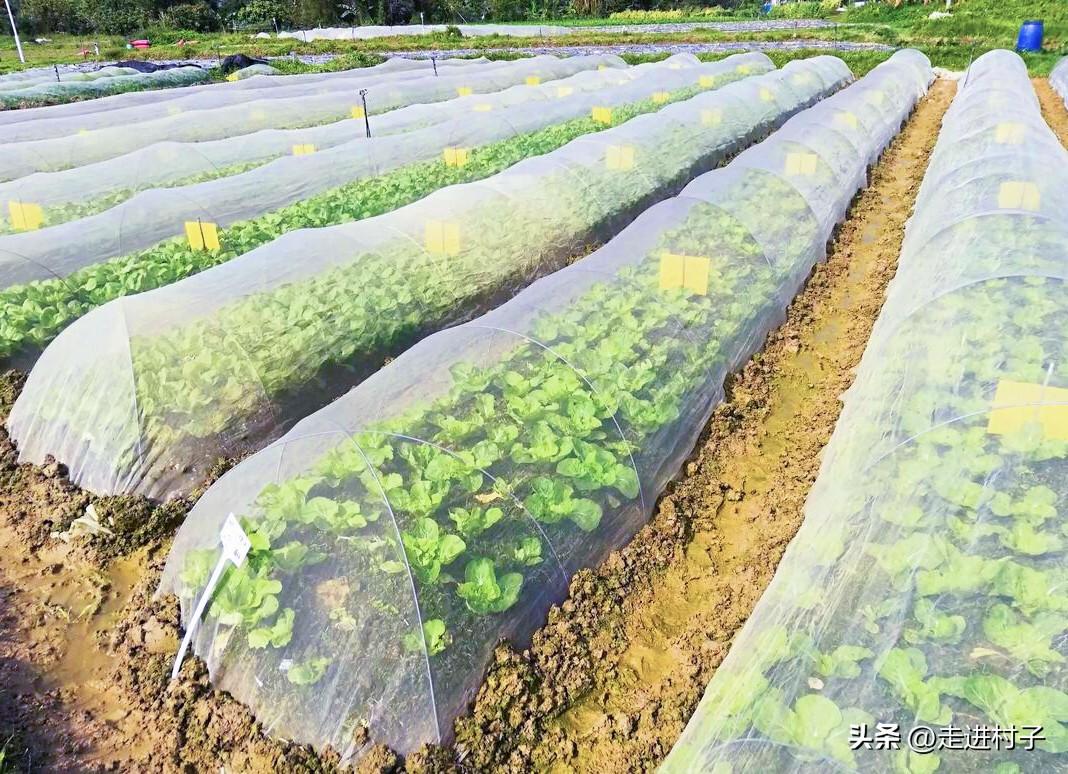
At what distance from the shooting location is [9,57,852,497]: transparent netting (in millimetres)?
5043

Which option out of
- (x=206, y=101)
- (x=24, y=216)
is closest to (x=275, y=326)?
(x=24, y=216)

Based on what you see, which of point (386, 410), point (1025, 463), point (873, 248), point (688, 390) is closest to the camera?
A: point (1025, 463)

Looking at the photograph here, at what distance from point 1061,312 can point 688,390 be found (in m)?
2.57

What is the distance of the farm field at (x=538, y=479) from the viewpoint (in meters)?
3.08

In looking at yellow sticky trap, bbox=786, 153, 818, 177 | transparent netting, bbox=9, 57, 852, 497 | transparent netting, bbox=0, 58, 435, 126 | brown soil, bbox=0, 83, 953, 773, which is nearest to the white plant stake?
brown soil, bbox=0, 83, 953, 773

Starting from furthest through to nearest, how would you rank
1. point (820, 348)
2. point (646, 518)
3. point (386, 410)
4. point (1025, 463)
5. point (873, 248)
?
point (873, 248), point (820, 348), point (646, 518), point (386, 410), point (1025, 463)

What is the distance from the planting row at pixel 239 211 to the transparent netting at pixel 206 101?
20.0ft

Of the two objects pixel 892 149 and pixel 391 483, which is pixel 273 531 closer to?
pixel 391 483

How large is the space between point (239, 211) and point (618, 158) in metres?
5.04

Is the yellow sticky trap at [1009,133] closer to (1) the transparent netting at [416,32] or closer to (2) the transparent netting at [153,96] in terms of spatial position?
(2) the transparent netting at [153,96]

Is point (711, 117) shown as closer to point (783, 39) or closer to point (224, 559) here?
point (224, 559)

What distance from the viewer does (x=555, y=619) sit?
12.6 ft

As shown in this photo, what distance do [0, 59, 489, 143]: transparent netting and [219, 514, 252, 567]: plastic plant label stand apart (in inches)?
508

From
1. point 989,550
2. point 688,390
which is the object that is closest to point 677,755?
point 989,550
